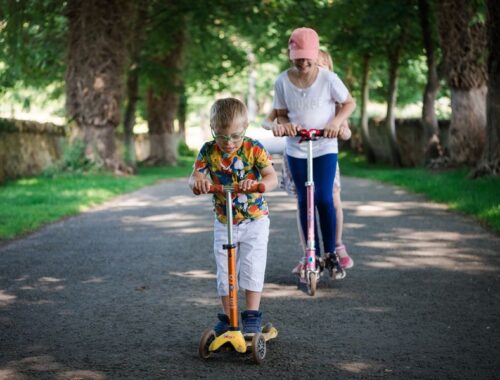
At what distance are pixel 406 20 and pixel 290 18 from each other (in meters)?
4.55

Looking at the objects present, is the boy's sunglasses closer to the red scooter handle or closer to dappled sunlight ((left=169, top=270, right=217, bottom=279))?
the red scooter handle

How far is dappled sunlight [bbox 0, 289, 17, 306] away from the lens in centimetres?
591

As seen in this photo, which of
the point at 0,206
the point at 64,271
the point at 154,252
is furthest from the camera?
the point at 0,206

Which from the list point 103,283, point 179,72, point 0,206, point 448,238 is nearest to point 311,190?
point 103,283

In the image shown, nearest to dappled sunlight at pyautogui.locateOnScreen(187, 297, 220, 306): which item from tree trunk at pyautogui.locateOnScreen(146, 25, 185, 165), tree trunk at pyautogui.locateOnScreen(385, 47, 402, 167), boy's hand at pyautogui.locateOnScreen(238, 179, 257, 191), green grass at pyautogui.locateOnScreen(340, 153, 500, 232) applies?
boy's hand at pyautogui.locateOnScreen(238, 179, 257, 191)

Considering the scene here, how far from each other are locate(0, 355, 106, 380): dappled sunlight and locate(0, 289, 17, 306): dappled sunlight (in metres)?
1.60

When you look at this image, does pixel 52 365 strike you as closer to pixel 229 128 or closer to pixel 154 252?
pixel 229 128

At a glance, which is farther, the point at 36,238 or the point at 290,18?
the point at 290,18

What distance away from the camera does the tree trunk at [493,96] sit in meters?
13.2

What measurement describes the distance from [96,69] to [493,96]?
1117 centimetres

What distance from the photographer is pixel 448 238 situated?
8.75 meters

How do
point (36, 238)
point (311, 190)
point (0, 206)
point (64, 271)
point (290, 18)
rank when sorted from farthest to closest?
1. point (290, 18)
2. point (0, 206)
3. point (36, 238)
4. point (64, 271)
5. point (311, 190)

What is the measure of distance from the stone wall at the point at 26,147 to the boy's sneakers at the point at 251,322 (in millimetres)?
15080

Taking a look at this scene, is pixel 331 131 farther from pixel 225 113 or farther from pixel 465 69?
pixel 465 69
